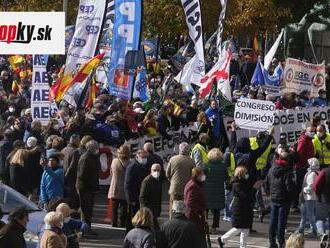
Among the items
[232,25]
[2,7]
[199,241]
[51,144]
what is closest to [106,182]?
[51,144]

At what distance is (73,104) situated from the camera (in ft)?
80.2

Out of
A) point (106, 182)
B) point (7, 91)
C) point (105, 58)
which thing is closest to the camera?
point (106, 182)

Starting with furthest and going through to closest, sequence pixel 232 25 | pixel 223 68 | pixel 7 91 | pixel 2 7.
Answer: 1. pixel 2 7
2. pixel 232 25
3. pixel 7 91
4. pixel 223 68

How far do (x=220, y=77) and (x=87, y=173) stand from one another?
705 centimetres

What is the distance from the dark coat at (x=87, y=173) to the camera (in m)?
18.6

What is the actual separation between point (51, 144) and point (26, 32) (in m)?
2.26

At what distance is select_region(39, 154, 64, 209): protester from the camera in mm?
17938

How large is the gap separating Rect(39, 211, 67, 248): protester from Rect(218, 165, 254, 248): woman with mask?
4.92 m

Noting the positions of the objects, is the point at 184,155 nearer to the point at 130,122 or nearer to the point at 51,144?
the point at 51,144

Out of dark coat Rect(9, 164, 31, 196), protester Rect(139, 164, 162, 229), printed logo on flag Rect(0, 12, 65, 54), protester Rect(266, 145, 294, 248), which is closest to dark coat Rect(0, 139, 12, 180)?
dark coat Rect(9, 164, 31, 196)

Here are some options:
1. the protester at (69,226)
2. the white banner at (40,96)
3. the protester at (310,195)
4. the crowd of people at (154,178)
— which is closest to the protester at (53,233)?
the crowd of people at (154,178)

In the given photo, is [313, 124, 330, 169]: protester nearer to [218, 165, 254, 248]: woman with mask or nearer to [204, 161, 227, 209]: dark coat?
[204, 161, 227, 209]: dark coat

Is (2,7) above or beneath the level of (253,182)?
above

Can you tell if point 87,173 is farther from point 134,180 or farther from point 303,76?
point 303,76
